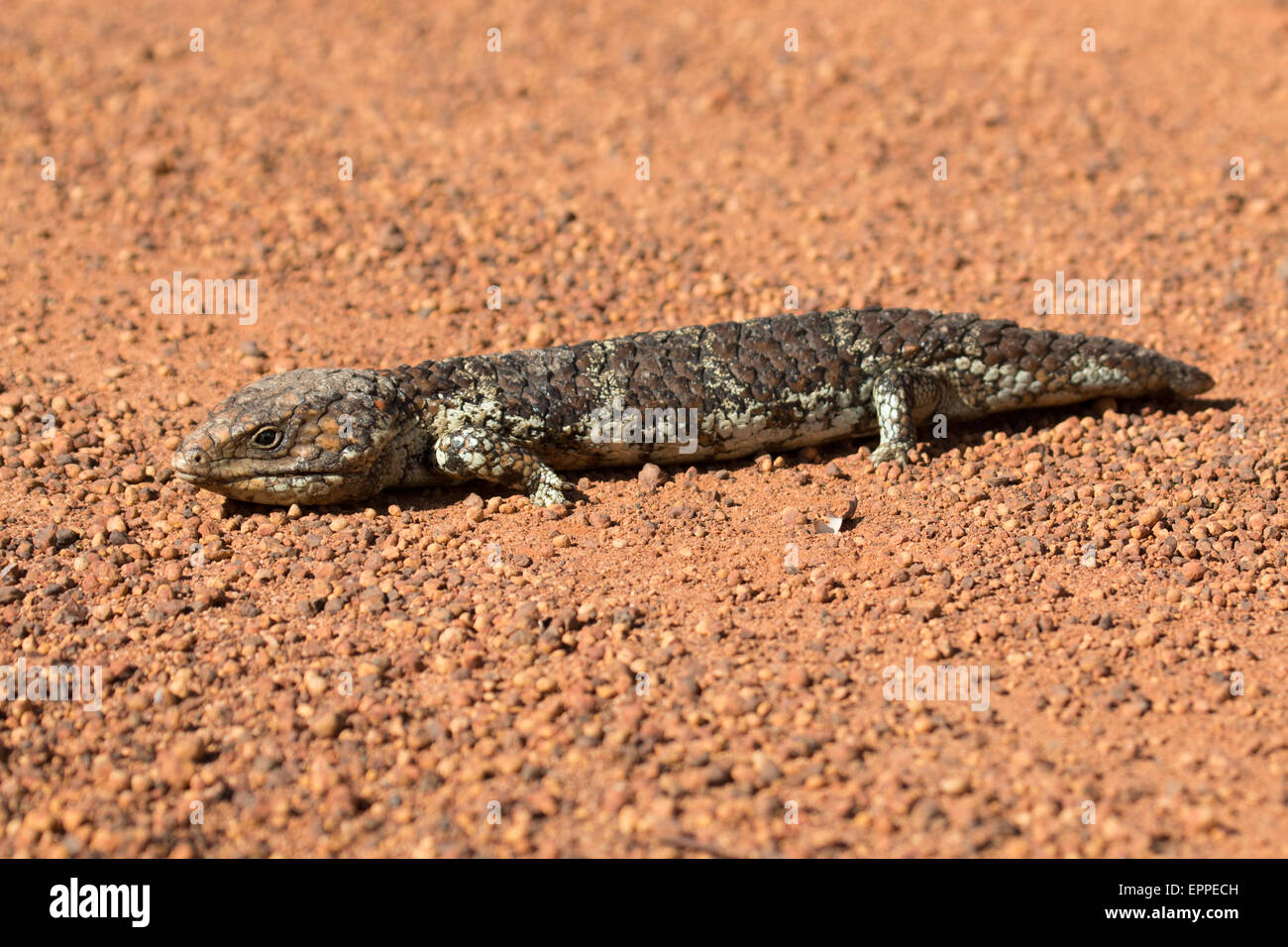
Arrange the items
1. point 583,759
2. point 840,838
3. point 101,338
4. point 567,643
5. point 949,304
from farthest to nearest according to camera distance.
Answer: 1. point 949,304
2. point 101,338
3. point 567,643
4. point 583,759
5. point 840,838

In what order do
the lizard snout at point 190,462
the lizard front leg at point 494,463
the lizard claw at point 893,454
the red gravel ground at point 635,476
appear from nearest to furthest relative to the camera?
the red gravel ground at point 635,476
the lizard snout at point 190,462
the lizard front leg at point 494,463
the lizard claw at point 893,454

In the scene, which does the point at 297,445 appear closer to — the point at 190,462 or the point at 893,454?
the point at 190,462

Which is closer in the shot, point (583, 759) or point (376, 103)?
point (583, 759)

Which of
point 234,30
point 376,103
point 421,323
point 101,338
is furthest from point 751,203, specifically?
point 234,30

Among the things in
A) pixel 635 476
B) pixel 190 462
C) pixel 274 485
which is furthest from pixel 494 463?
pixel 190 462

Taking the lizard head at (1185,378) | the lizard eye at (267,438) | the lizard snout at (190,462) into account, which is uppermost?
the lizard head at (1185,378)

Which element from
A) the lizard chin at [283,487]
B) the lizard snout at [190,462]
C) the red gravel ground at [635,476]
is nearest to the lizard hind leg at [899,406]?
the red gravel ground at [635,476]

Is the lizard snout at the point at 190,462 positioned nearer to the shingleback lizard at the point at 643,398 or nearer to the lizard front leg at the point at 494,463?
the shingleback lizard at the point at 643,398

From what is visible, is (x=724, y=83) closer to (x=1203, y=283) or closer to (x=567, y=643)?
(x=1203, y=283)

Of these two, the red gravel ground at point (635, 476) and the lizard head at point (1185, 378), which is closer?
the red gravel ground at point (635, 476)
